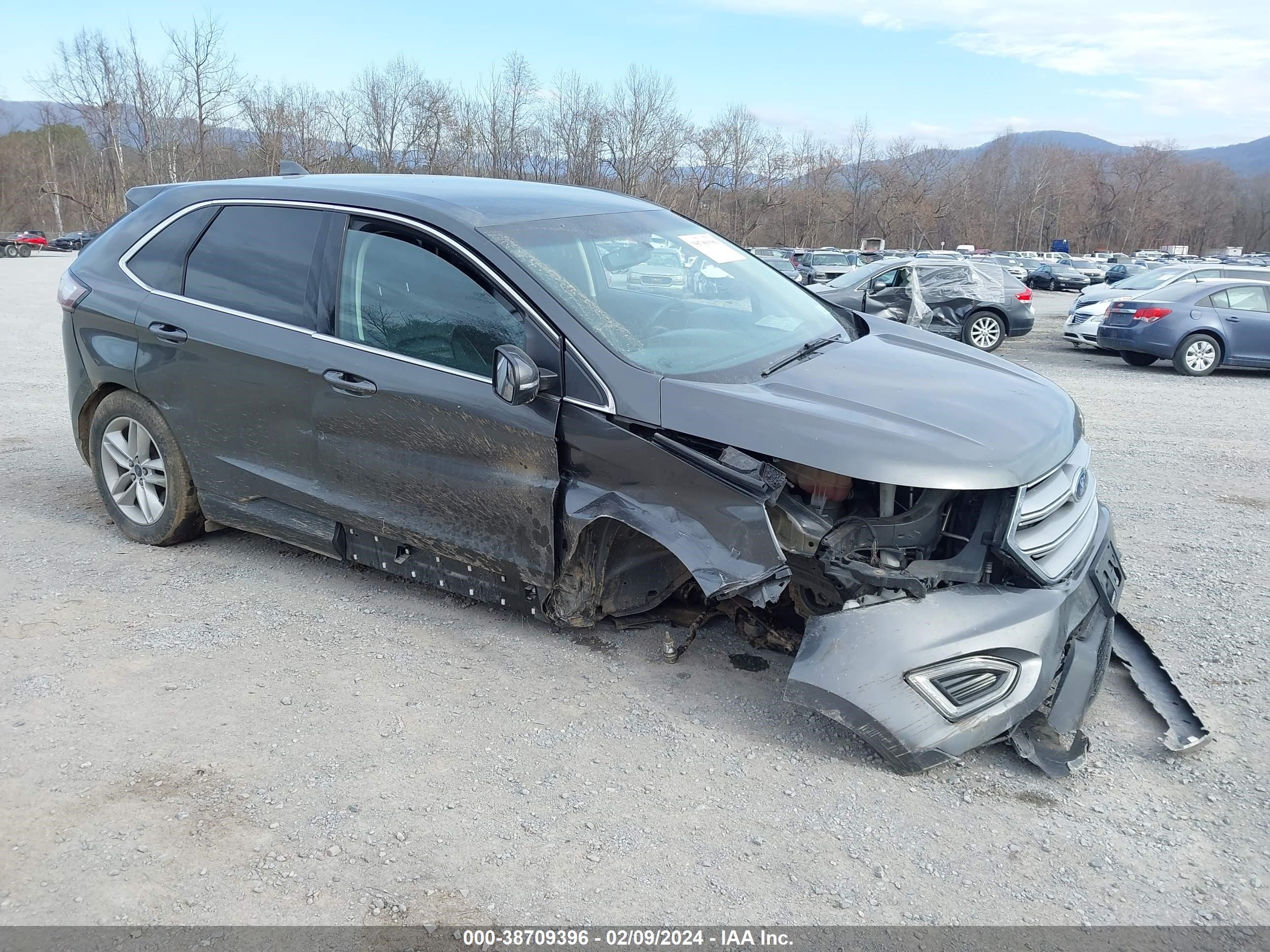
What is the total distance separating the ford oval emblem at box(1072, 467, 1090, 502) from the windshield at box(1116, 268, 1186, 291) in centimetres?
1519

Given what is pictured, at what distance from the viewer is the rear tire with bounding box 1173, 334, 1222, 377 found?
526 inches

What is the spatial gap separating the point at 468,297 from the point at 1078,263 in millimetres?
54418

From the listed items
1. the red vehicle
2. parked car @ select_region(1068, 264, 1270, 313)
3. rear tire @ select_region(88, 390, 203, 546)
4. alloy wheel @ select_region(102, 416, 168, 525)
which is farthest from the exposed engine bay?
the red vehicle

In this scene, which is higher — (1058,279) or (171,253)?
(171,253)

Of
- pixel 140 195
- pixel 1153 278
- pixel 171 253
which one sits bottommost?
pixel 1153 278

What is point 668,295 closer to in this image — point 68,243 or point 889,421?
point 889,421

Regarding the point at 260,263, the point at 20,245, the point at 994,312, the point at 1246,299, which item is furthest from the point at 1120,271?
the point at 20,245

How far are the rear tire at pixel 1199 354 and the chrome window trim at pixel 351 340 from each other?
41.7ft

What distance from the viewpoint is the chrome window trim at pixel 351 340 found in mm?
3512

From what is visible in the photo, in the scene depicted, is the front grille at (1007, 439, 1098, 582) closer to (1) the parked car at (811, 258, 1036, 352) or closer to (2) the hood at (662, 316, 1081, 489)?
(2) the hood at (662, 316, 1081, 489)

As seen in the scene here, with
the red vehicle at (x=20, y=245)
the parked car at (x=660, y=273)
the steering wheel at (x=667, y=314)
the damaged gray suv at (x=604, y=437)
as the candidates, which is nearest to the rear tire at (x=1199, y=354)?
the damaged gray suv at (x=604, y=437)

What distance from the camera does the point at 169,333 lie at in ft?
14.7

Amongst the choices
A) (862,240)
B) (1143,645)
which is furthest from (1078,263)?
(1143,645)

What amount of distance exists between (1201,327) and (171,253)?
1342 cm
